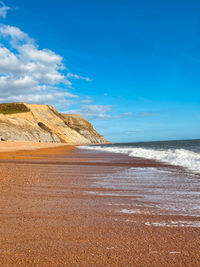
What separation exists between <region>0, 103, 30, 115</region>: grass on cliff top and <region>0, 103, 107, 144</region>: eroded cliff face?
0.93 metres

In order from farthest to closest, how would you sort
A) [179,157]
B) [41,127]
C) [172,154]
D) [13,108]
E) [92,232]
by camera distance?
[13,108]
[41,127]
[172,154]
[179,157]
[92,232]

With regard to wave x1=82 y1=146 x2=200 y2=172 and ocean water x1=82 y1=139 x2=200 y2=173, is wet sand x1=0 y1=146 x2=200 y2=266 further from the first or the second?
wave x1=82 y1=146 x2=200 y2=172

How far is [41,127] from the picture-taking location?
8306cm

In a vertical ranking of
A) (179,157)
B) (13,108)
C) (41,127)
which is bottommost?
(179,157)

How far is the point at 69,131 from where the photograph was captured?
10231 cm

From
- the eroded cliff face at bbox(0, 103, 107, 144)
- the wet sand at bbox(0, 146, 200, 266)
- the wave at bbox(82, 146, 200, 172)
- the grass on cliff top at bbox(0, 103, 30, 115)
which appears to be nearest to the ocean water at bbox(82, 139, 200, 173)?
A: the wave at bbox(82, 146, 200, 172)

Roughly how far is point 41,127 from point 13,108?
41.5 ft

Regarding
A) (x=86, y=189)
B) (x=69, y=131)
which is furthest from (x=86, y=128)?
(x=86, y=189)

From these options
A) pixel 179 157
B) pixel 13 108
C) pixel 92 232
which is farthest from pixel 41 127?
pixel 92 232

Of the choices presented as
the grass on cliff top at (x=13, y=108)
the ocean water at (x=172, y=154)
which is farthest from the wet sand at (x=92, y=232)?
the grass on cliff top at (x=13, y=108)

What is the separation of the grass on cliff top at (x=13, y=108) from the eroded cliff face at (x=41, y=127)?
0.93 metres

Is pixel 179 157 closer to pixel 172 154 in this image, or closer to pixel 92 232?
pixel 172 154

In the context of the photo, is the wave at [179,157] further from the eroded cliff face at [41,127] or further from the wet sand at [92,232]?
the eroded cliff face at [41,127]

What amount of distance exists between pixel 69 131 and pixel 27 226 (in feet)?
328
